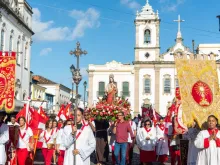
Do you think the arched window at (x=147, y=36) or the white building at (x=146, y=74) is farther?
the arched window at (x=147, y=36)

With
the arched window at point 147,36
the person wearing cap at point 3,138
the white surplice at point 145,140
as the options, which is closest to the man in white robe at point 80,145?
the person wearing cap at point 3,138

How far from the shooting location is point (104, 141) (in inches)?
547

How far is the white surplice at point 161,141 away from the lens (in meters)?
13.7

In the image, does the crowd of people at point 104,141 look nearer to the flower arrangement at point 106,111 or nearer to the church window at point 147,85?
the flower arrangement at point 106,111

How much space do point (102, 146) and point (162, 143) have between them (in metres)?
2.21

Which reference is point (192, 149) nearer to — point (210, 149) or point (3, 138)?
point (210, 149)

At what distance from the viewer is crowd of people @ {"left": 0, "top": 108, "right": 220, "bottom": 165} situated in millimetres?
7293

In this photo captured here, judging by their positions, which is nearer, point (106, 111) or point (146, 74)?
point (106, 111)

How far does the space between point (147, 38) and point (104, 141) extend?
139ft

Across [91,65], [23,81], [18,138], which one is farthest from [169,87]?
[18,138]

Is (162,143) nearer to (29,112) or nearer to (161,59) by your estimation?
(29,112)

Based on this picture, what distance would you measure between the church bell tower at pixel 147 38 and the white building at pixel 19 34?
1858 cm

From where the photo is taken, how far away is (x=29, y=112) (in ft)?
45.1

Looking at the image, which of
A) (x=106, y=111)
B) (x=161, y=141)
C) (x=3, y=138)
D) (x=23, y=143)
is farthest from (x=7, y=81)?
(x=161, y=141)
